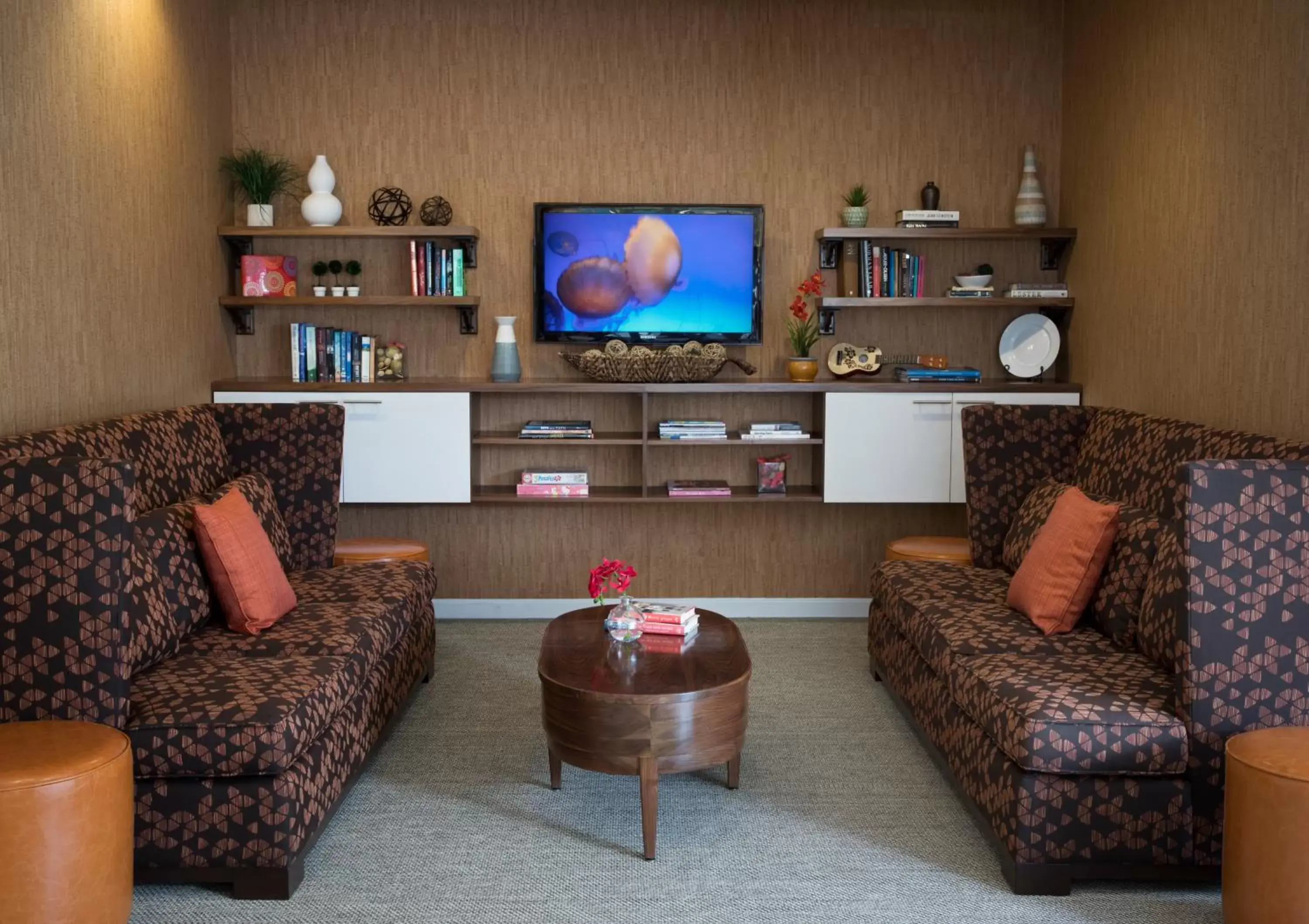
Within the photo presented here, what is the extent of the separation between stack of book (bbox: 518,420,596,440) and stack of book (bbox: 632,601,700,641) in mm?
1665

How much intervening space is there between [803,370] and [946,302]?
65 centimetres

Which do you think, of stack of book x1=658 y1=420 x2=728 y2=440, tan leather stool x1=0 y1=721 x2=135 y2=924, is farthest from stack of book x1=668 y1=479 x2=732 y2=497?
tan leather stool x1=0 y1=721 x2=135 y2=924

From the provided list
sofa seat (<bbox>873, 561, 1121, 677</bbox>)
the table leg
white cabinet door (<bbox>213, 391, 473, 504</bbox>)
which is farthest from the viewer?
white cabinet door (<bbox>213, 391, 473, 504</bbox>)

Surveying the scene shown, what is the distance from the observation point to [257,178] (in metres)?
5.08

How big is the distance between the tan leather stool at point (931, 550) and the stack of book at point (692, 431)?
866 millimetres

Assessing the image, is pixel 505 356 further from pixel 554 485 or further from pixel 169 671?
pixel 169 671

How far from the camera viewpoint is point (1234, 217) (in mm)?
3740

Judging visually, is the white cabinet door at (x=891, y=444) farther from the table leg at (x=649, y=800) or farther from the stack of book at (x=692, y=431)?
the table leg at (x=649, y=800)

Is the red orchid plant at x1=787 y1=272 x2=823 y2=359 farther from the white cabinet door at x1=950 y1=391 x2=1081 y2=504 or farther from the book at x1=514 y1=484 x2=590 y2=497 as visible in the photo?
the book at x1=514 y1=484 x2=590 y2=497

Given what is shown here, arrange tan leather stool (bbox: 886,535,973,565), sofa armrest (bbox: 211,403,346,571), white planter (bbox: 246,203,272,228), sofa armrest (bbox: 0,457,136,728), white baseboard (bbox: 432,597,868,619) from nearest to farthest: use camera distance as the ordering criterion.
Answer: sofa armrest (bbox: 0,457,136,728), sofa armrest (bbox: 211,403,346,571), tan leather stool (bbox: 886,535,973,565), white planter (bbox: 246,203,272,228), white baseboard (bbox: 432,597,868,619)

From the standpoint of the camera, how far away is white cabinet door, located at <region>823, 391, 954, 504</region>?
16.5 ft

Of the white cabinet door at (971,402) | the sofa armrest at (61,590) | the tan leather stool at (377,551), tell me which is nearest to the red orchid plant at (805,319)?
the white cabinet door at (971,402)

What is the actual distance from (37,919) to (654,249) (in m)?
3.64

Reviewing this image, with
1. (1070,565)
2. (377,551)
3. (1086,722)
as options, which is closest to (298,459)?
(377,551)
